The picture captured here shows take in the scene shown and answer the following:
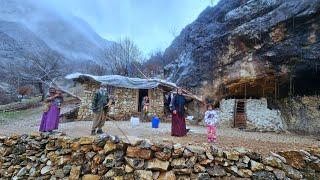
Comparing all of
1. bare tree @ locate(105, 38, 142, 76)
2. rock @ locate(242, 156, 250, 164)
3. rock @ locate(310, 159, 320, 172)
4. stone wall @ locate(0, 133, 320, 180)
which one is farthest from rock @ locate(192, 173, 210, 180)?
bare tree @ locate(105, 38, 142, 76)

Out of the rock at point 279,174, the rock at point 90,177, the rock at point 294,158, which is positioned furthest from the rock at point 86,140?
the rock at point 294,158

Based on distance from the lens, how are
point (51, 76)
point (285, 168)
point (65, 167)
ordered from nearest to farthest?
1. point (285, 168)
2. point (65, 167)
3. point (51, 76)

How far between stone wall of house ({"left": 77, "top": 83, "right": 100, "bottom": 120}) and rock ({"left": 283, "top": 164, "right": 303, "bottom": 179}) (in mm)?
10988

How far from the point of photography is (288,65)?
13.2 meters

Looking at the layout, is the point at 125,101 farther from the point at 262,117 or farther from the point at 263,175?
the point at 263,175

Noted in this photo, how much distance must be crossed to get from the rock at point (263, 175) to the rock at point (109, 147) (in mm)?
3264

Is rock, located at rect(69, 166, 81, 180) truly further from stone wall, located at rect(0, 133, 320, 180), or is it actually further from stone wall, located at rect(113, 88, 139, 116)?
stone wall, located at rect(113, 88, 139, 116)

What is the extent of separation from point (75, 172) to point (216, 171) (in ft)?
11.2

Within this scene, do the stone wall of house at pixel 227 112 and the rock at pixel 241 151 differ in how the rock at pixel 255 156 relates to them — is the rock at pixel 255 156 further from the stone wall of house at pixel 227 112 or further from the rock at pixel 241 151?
the stone wall of house at pixel 227 112

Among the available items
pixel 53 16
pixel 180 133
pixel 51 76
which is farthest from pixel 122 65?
pixel 53 16

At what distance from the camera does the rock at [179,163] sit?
657 cm

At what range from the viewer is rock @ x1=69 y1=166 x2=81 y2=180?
715 centimetres

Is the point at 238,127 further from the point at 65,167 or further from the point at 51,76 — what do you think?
the point at 51,76

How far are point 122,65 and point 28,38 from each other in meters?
29.7
